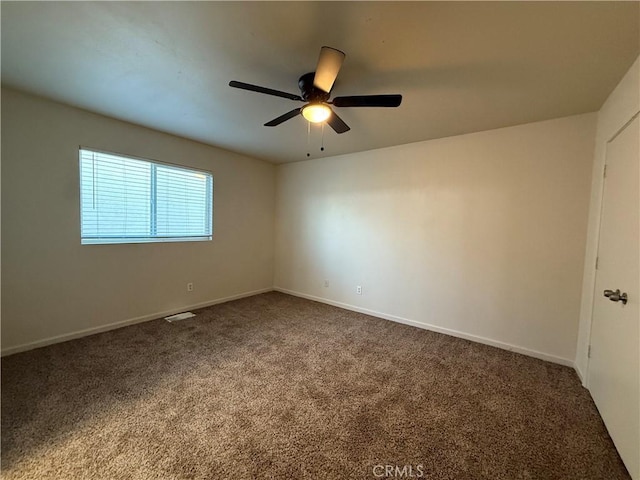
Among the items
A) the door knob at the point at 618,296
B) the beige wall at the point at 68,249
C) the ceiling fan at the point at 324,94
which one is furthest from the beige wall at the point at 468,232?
the beige wall at the point at 68,249

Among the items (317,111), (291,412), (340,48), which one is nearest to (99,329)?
(291,412)

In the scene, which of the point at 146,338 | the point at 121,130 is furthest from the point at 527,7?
the point at 146,338

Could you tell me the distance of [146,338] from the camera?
9.57ft

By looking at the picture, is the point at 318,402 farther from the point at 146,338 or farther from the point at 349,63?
the point at 349,63

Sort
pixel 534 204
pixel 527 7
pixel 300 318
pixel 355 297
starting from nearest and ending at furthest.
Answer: pixel 527 7 → pixel 534 204 → pixel 300 318 → pixel 355 297

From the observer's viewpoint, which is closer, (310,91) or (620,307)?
(620,307)

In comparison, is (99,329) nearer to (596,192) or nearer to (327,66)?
(327,66)

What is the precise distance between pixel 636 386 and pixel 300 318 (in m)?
3.02

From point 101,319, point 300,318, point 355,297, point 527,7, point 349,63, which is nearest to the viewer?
point 527,7

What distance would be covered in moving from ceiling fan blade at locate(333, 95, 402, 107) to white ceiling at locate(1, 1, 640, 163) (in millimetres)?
269

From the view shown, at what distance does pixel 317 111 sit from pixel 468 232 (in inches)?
89.4


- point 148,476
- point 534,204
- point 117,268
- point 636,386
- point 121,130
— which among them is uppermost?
point 121,130

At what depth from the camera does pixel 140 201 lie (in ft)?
11.0

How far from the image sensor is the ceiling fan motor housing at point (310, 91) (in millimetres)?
1895
